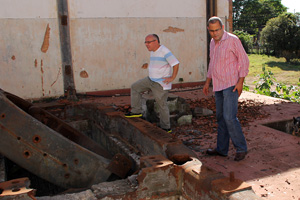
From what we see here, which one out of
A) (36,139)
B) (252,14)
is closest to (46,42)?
(36,139)

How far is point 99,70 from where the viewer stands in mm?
8883

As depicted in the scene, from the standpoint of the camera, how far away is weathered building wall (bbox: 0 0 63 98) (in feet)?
25.7

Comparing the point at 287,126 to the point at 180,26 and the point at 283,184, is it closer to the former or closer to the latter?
the point at 283,184

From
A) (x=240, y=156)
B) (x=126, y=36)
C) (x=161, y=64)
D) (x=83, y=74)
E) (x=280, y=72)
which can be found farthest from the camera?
(x=280, y=72)

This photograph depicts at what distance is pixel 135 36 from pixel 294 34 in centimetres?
1894

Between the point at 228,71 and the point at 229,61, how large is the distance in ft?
0.41

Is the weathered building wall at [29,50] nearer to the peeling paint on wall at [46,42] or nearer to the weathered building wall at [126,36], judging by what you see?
the peeling paint on wall at [46,42]

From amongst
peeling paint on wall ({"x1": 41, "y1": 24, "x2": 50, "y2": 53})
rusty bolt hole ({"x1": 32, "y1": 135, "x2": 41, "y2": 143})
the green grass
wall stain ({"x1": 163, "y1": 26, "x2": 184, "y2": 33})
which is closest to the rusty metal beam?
rusty bolt hole ({"x1": 32, "y1": 135, "x2": 41, "y2": 143})

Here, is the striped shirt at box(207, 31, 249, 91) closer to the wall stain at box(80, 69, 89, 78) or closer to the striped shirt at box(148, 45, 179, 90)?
the striped shirt at box(148, 45, 179, 90)

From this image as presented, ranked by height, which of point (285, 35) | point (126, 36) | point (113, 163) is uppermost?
point (285, 35)

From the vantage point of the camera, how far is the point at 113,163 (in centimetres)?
400

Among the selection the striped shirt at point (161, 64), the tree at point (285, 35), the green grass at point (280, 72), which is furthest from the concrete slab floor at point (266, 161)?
the tree at point (285, 35)

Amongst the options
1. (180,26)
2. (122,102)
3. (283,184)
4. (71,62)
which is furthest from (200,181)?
(180,26)

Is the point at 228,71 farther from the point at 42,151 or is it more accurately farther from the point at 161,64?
the point at 42,151
